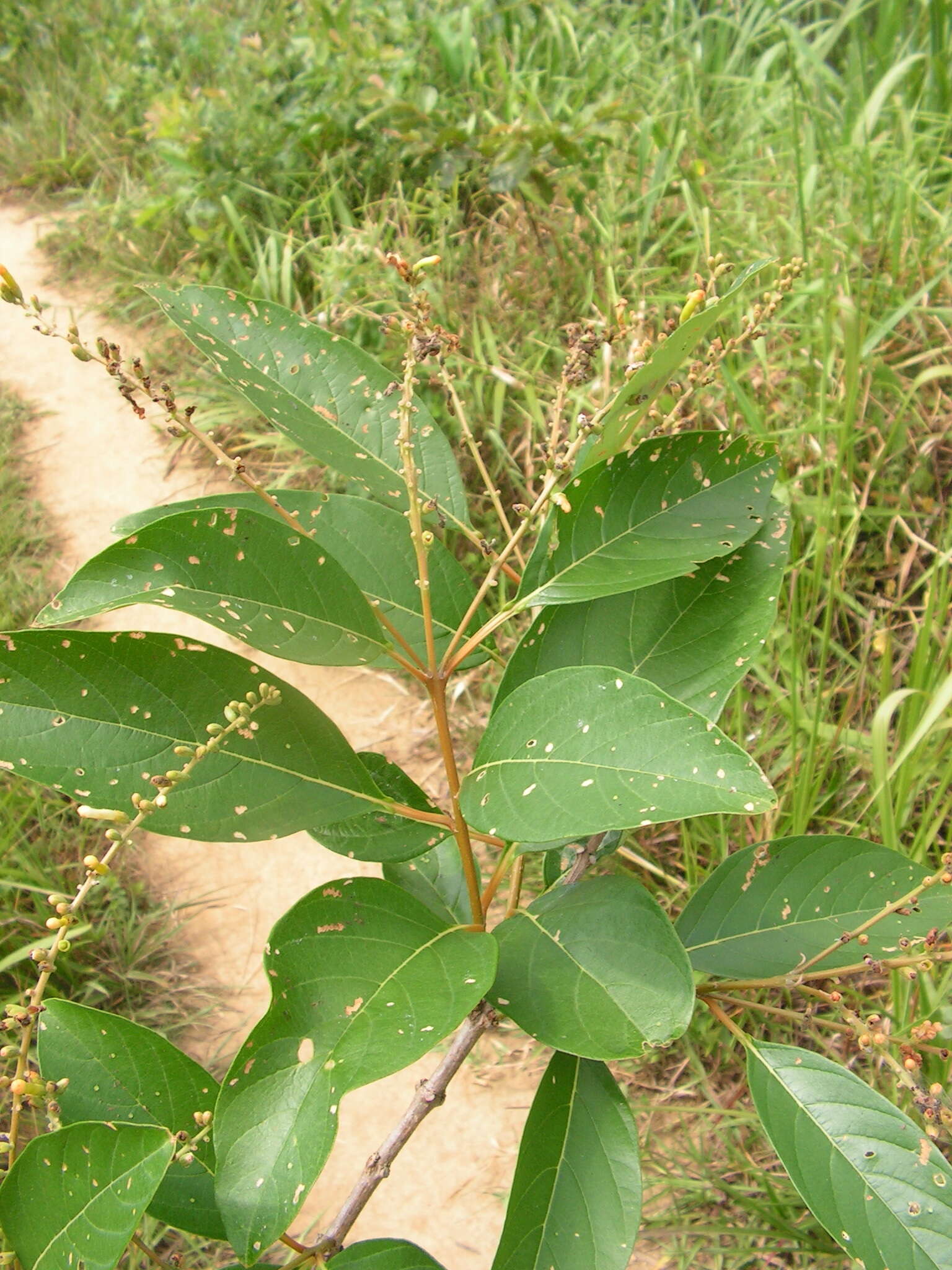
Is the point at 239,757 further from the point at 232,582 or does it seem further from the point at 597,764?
the point at 597,764

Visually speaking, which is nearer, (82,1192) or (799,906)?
(82,1192)

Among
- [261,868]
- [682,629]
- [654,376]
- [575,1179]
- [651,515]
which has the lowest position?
[261,868]

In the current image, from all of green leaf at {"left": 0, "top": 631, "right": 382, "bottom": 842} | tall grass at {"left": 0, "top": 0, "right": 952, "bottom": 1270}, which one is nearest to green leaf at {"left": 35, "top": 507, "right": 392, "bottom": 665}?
green leaf at {"left": 0, "top": 631, "right": 382, "bottom": 842}

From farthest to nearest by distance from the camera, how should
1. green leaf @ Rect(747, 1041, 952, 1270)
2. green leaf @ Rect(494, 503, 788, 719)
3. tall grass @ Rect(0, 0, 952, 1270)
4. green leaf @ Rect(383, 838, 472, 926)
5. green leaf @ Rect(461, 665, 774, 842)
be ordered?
tall grass @ Rect(0, 0, 952, 1270) → green leaf @ Rect(383, 838, 472, 926) → green leaf @ Rect(494, 503, 788, 719) → green leaf @ Rect(747, 1041, 952, 1270) → green leaf @ Rect(461, 665, 774, 842)

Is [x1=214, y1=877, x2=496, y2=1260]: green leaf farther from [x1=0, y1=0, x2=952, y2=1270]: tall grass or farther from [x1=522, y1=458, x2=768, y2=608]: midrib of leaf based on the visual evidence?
[x1=0, y1=0, x2=952, y2=1270]: tall grass

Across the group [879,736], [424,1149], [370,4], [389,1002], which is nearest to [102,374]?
[370,4]

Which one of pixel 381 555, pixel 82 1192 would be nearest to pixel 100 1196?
pixel 82 1192

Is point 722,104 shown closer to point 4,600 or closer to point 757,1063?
point 4,600
